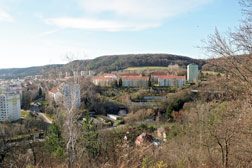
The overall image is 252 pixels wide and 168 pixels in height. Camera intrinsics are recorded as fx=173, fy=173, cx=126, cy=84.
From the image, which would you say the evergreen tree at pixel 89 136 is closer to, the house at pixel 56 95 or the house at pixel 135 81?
the house at pixel 56 95

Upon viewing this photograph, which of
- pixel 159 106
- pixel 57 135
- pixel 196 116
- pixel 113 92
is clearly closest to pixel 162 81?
pixel 113 92

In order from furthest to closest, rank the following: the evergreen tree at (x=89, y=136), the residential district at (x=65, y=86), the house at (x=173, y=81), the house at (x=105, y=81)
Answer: the house at (x=105, y=81) → the house at (x=173, y=81) → the evergreen tree at (x=89, y=136) → the residential district at (x=65, y=86)

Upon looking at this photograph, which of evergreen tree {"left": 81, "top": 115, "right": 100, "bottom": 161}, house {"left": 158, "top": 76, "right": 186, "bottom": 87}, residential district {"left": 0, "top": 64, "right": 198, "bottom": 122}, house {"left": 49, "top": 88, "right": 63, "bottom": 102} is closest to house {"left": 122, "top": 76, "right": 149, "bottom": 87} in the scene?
residential district {"left": 0, "top": 64, "right": 198, "bottom": 122}

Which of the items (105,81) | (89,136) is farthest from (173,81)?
(89,136)

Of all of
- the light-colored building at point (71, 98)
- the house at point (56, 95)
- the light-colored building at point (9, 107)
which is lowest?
the light-colored building at point (9, 107)

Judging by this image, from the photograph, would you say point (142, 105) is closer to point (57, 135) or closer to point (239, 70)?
point (57, 135)

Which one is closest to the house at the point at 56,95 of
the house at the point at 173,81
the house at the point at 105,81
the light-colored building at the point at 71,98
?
the light-colored building at the point at 71,98

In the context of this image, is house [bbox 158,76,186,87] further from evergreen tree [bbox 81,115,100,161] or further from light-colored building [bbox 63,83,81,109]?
light-colored building [bbox 63,83,81,109]

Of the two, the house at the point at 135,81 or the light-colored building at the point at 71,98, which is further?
the house at the point at 135,81

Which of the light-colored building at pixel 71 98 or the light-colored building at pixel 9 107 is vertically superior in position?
the light-colored building at pixel 71 98
